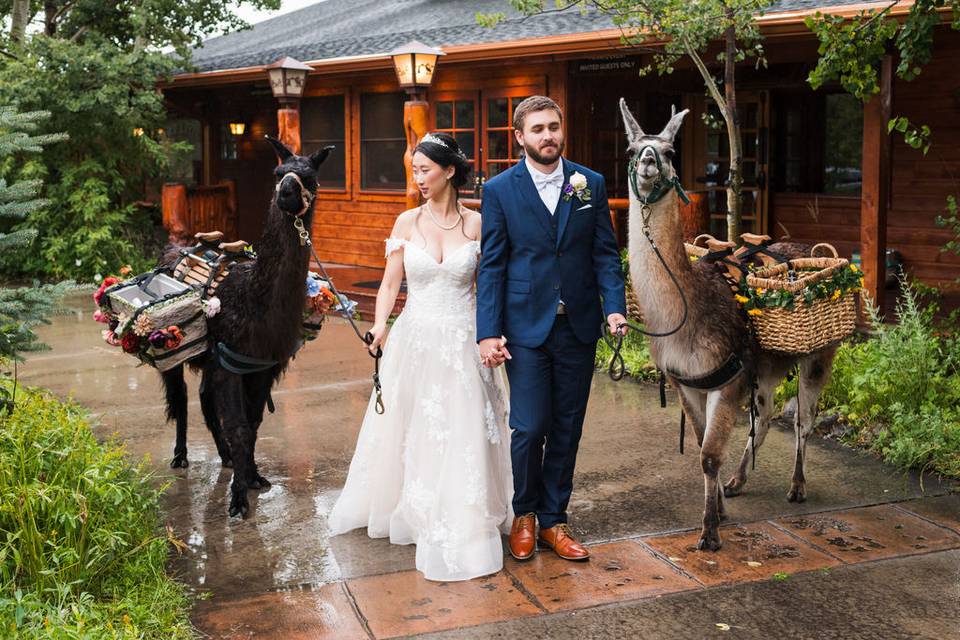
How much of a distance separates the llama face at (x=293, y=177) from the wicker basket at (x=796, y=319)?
2.28m

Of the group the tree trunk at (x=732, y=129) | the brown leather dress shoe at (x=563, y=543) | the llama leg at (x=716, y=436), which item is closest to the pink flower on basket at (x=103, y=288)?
the brown leather dress shoe at (x=563, y=543)

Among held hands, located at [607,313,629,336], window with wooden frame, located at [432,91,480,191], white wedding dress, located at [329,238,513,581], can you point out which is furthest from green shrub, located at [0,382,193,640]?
window with wooden frame, located at [432,91,480,191]

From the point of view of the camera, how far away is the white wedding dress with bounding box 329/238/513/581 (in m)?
4.64

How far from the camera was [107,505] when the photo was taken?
4332 mm

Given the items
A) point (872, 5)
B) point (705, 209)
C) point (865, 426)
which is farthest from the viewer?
point (705, 209)

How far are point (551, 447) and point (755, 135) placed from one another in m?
9.25

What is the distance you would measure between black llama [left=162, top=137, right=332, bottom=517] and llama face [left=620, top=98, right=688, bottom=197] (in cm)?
167

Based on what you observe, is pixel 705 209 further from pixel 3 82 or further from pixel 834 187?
pixel 3 82

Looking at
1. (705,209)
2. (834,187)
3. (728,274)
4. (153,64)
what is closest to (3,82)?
(153,64)

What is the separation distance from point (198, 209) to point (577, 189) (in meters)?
12.9

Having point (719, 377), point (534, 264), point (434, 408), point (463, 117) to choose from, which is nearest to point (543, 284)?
point (534, 264)

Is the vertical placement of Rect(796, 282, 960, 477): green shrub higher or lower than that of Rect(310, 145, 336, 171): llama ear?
lower

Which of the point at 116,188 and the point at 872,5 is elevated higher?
the point at 872,5

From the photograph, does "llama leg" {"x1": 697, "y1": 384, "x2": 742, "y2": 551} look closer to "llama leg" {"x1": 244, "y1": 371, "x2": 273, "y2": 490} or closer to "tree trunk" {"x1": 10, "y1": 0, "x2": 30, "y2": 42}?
"llama leg" {"x1": 244, "y1": 371, "x2": 273, "y2": 490}
